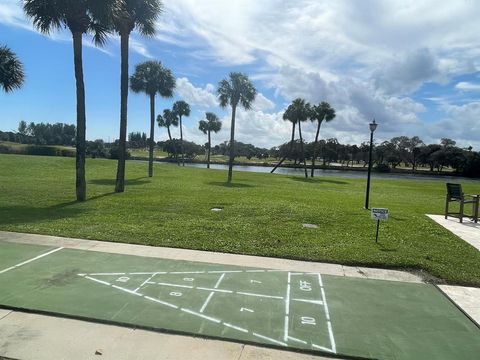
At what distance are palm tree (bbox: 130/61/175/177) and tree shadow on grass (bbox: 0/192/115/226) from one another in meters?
18.6

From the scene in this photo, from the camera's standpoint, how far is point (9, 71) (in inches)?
994

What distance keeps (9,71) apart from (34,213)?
1674cm

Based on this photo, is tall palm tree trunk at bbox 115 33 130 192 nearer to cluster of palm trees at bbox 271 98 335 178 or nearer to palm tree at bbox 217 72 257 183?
palm tree at bbox 217 72 257 183

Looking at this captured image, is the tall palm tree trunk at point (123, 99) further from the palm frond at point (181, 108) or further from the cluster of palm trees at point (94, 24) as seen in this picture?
the palm frond at point (181, 108)

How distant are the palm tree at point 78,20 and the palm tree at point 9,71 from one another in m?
11.6

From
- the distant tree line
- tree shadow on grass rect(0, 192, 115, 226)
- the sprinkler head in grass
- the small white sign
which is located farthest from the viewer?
the distant tree line


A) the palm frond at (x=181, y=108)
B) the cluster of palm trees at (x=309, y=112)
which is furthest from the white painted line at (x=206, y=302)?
the palm frond at (x=181, y=108)

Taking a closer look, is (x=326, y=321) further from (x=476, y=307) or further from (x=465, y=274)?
(x=465, y=274)

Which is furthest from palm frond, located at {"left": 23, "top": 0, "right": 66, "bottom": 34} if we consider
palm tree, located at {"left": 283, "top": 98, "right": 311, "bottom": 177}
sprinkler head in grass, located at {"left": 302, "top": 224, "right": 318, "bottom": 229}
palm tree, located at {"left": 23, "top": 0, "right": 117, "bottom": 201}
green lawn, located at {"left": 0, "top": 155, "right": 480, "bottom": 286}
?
palm tree, located at {"left": 283, "top": 98, "right": 311, "bottom": 177}

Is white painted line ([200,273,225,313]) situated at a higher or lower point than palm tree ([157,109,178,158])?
lower

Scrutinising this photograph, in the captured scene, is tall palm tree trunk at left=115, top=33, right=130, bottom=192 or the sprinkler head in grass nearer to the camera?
the sprinkler head in grass

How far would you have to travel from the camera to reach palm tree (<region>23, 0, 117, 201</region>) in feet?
47.5

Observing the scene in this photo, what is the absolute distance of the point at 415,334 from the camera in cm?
518

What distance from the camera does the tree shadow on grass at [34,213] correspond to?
11476mm
